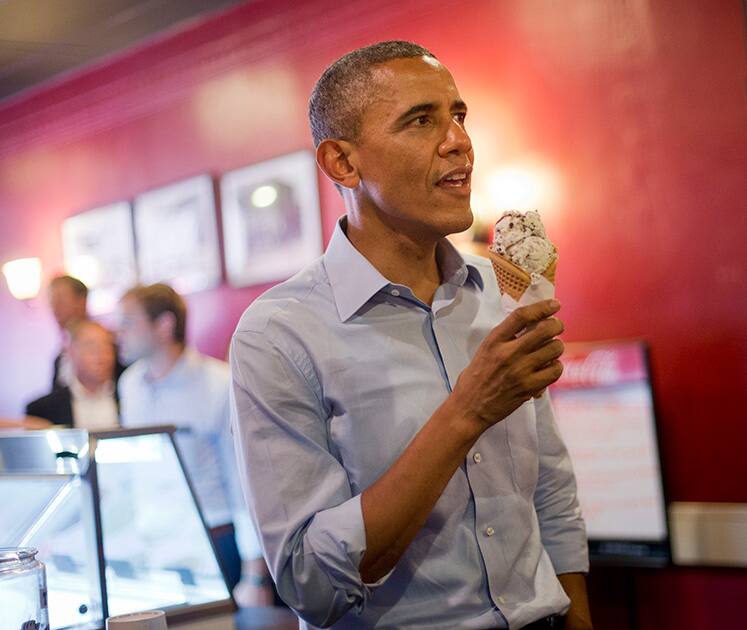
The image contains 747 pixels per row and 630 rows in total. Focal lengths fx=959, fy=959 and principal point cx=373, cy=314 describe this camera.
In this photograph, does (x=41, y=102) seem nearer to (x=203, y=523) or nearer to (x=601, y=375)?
(x=601, y=375)

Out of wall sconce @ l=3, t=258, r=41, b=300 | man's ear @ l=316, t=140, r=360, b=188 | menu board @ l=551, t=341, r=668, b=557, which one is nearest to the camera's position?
man's ear @ l=316, t=140, r=360, b=188

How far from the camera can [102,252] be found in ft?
22.4

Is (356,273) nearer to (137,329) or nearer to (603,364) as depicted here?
(603,364)

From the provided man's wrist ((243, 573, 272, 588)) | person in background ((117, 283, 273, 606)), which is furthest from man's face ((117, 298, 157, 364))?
man's wrist ((243, 573, 272, 588))

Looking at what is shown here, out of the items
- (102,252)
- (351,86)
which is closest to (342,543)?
(351,86)

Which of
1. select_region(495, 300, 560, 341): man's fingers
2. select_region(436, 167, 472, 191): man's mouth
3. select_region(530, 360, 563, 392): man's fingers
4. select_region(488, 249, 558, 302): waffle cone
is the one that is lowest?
select_region(530, 360, 563, 392): man's fingers

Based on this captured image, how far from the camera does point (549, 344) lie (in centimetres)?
151

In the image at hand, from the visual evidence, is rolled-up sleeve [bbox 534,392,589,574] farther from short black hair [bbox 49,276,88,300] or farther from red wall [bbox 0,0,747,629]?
short black hair [bbox 49,276,88,300]

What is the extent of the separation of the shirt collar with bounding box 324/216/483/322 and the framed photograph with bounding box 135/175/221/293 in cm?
431

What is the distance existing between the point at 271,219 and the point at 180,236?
85 cm

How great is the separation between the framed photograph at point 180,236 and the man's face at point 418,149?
441 centimetres

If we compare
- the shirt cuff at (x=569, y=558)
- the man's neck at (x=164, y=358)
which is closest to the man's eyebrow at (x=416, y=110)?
the shirt cuff at (x=569, y=558)

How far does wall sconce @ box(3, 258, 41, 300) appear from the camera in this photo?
23.6ft

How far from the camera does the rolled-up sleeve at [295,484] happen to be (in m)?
1.51
